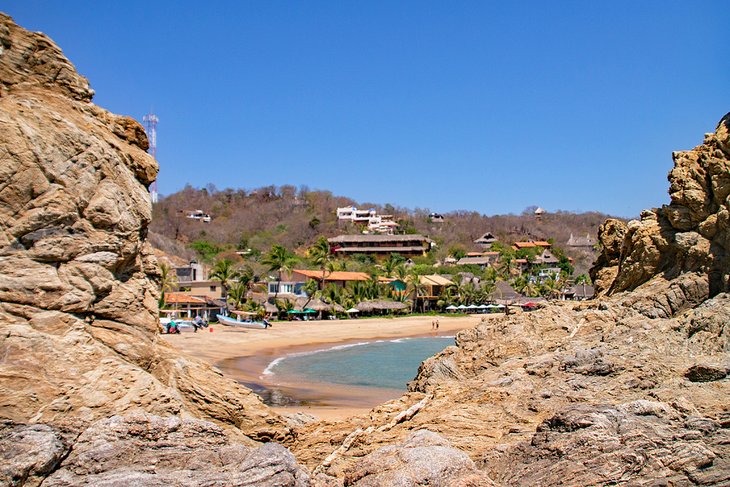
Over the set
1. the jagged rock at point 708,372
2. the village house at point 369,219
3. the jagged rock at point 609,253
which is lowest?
the jagged rock at point 708,372

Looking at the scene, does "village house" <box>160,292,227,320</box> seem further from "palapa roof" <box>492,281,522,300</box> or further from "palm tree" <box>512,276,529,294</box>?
"palm tree" <box>512,276,529,294</box>

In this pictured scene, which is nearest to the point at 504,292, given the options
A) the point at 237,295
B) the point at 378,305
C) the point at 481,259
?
the point at 481,259

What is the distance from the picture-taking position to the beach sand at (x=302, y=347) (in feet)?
62.5

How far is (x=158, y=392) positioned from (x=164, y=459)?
1183 mm

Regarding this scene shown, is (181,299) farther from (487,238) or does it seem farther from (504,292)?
(487,238)

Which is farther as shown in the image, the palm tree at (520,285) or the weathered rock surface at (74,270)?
the palm tree at (520,285)

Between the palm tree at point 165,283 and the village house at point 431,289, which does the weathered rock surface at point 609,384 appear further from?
the village house at point 431,289

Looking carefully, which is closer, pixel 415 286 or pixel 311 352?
pixel 311 352

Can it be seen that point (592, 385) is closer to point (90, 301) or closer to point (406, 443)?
point (406, 443)

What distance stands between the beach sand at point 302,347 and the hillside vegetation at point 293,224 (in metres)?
37.9

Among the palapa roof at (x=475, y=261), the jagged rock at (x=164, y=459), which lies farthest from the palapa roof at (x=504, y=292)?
the jagged rock at (x=164, y=459)

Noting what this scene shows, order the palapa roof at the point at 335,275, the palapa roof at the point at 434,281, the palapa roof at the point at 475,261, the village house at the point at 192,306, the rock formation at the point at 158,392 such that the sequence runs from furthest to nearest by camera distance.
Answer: the palapa roof at the point at 475,261, the palapa roof at the point at 434,281, the palapa roof at the point at 335,275, the village house at the point at 192,306, the rock formation at the point at 158,392

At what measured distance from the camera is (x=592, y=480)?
5.85m

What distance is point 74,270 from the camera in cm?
661
